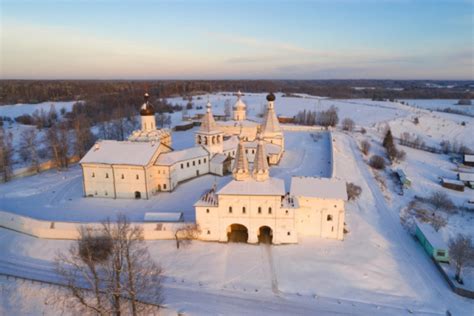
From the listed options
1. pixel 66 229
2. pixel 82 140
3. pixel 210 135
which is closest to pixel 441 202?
pixel 210 135

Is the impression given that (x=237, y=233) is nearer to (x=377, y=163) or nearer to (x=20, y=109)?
(x=377, y=163)

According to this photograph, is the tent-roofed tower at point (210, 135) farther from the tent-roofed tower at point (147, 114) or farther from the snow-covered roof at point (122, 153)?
the snow-covered roof at point (122, 153)

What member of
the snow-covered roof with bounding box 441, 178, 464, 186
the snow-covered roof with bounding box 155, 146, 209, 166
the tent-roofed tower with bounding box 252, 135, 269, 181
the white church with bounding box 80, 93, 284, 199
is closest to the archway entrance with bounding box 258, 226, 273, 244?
the tent-roofed tower with bounding box 252, 135, 269, 181

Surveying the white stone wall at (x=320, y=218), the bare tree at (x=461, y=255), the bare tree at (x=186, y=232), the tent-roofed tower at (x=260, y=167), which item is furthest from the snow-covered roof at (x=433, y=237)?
the bare tree at (x=186, y=232)

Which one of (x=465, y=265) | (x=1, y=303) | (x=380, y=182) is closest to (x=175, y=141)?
(x=380, y=182)

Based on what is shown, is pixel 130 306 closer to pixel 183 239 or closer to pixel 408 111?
pixel 183 239
